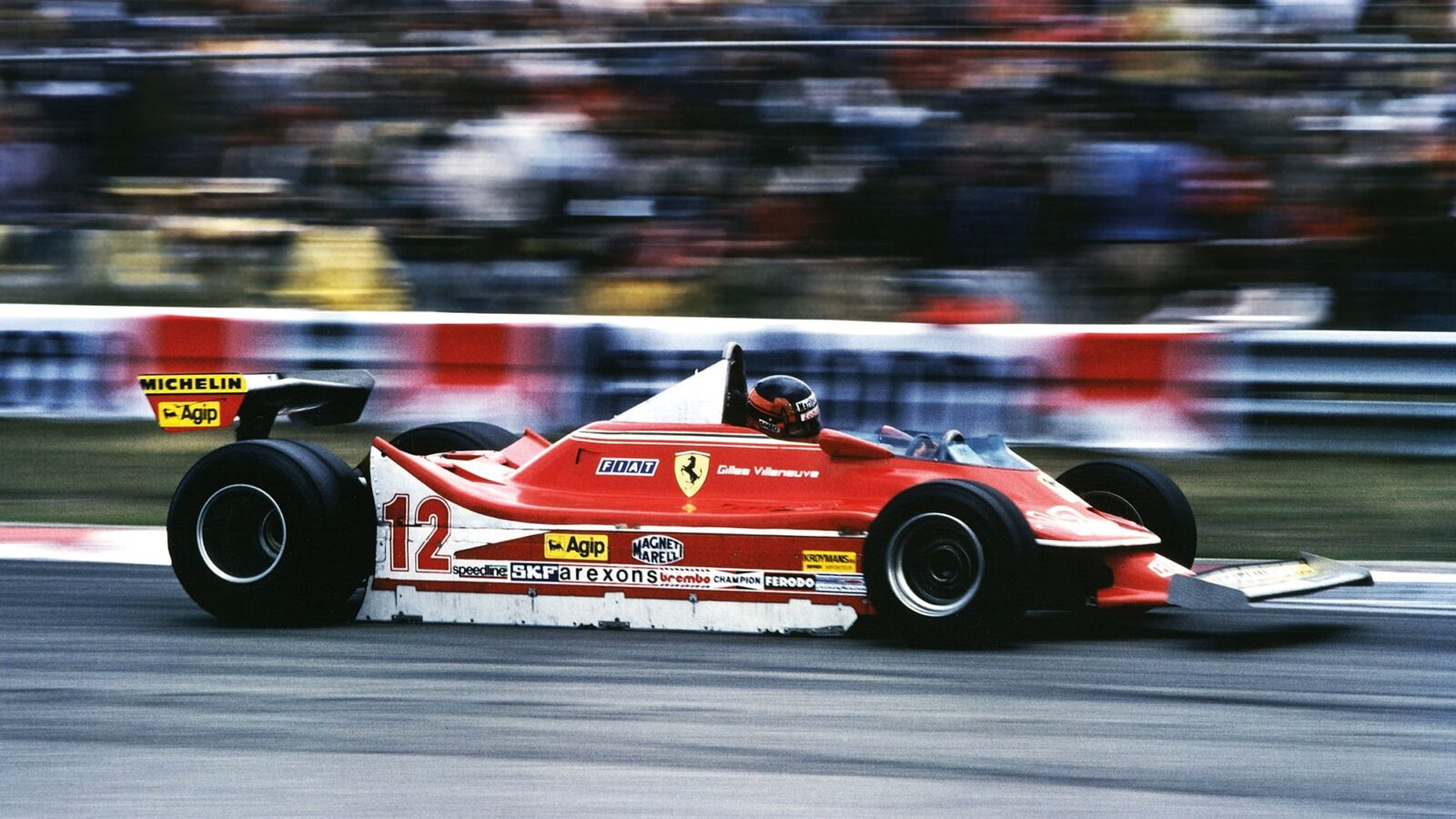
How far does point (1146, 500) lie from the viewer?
683 centimetres

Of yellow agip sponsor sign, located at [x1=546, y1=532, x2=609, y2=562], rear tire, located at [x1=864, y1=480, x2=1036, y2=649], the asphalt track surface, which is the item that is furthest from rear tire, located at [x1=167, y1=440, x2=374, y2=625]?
rear tire, located at [x1=864, y1=480, x2=1036, y2=649]

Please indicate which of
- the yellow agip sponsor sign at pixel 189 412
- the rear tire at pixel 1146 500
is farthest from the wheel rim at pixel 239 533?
the rear tire at pixel 1146 500

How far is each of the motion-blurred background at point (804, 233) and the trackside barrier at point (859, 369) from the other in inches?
0.7

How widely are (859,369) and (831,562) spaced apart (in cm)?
401

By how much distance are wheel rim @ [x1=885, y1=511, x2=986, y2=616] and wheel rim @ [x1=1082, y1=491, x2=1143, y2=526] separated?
3.42ft

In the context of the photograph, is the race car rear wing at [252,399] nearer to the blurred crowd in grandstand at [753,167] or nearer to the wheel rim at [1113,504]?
the wheel rim at [1113,504]

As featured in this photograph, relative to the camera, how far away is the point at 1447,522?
880cm

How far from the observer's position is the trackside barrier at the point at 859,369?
9.82 m

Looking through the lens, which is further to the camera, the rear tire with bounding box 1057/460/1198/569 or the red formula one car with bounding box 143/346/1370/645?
the rear tire with bounding box 1057/460/1198/569

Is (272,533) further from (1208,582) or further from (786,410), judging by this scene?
(1208,582)

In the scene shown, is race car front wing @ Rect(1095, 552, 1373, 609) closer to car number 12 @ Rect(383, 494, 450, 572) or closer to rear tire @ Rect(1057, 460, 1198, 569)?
rear tire @ Rect(1057, 460, 1198, 569)

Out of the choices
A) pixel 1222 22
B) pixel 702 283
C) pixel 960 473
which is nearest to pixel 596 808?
pixel 960 473

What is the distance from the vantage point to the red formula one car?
20.0ft

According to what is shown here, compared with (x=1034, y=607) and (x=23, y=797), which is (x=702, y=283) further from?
(x=23, y=797)
